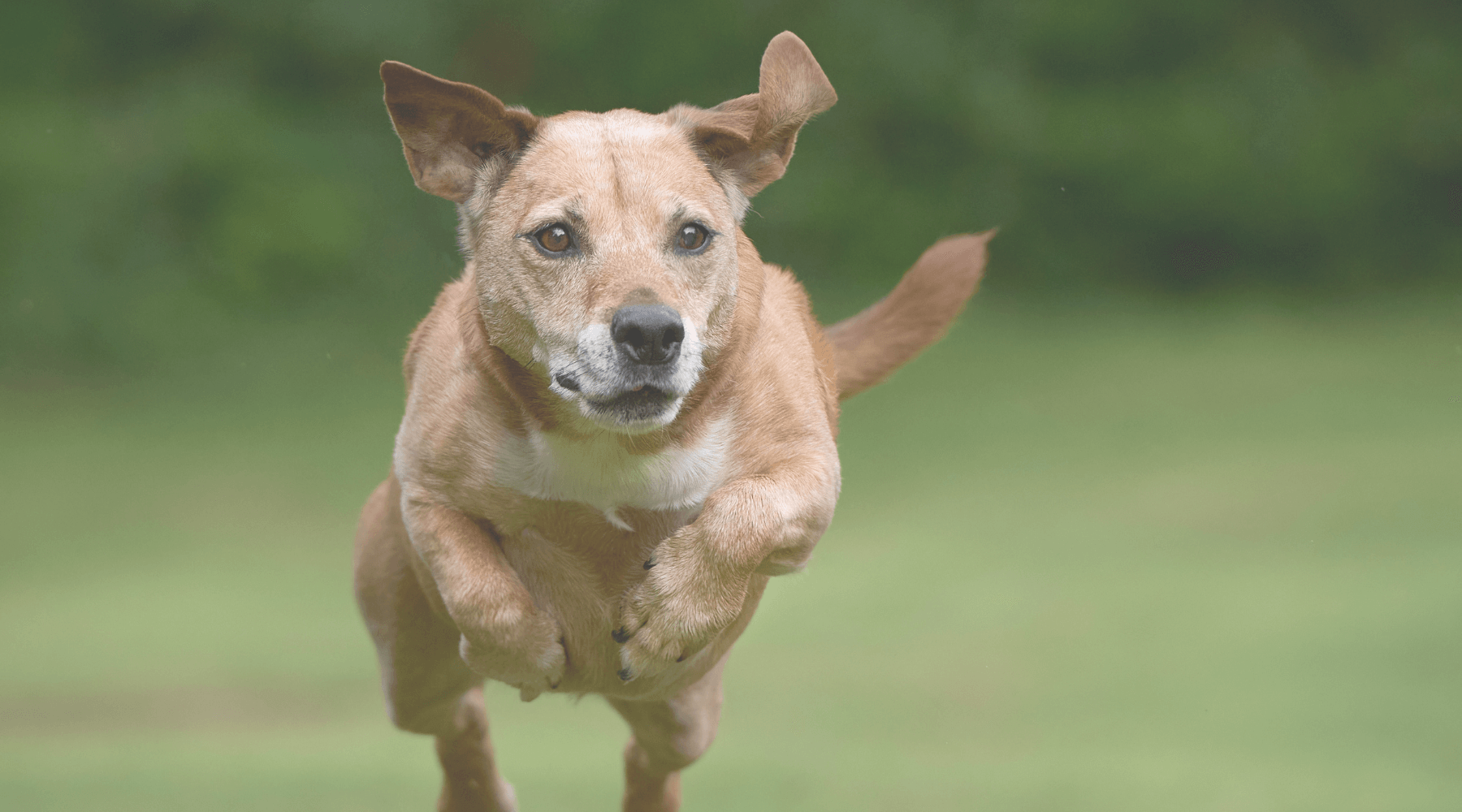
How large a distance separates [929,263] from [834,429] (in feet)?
2.05

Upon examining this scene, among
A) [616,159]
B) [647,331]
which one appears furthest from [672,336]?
[616,159]

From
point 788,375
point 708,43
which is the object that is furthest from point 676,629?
point 708,43

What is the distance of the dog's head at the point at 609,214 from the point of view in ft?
9.15

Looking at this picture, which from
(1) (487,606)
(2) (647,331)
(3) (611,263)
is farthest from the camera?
(1) (487,606)

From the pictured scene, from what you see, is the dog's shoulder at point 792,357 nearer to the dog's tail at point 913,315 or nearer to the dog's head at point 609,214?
the dog's head at point 609,214

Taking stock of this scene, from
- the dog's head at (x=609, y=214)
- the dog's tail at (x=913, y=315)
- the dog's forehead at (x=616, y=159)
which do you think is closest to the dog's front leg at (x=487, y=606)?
the dog's head at (x=609, y=214)

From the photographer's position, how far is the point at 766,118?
293 cm

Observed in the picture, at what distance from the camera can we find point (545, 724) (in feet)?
27.6

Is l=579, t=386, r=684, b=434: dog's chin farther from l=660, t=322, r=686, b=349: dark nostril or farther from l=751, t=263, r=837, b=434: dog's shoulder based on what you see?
l=751, t=263, r=837, b=434: dog's shoulder

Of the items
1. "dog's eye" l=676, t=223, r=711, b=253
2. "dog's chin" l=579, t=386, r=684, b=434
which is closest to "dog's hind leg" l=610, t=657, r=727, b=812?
"dog's chin" l=579, t=386, r=684, b=434

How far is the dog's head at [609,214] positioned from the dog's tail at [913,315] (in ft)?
3.03

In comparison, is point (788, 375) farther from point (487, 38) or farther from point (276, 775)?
point (487, 38)

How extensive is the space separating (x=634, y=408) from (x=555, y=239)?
0.38 meters

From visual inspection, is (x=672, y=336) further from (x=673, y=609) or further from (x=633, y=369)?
(x=673, y=609)
